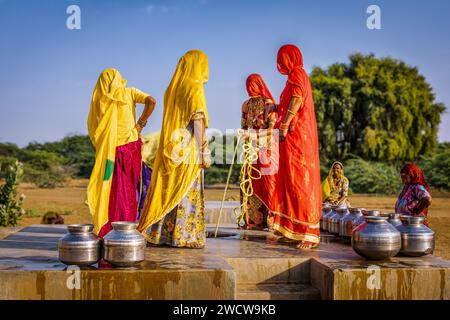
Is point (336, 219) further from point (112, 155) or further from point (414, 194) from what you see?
point (112, 155)

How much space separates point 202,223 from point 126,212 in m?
1.03

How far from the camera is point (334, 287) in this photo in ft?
13.0

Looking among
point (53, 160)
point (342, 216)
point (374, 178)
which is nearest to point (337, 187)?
point (342, 216)

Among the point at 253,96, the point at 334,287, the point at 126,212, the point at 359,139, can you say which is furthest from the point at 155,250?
the point at 359,139

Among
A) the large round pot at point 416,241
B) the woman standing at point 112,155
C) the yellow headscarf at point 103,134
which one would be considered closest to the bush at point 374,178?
the woman standing at point 112,155

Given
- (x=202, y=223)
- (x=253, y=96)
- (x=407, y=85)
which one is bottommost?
(x=202, y=223)

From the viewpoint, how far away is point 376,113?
28.0m

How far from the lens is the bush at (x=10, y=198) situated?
10.2 meters

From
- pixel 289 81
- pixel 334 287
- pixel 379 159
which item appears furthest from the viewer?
pixel 379 159

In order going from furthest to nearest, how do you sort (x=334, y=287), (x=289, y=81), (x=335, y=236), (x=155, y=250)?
(x=335, y=236), (x=289, y=81), (x=155, y=250), (x=334, y=287)

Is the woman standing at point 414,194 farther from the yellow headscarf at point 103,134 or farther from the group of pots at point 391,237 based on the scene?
the yellow headscarf at point 103,134

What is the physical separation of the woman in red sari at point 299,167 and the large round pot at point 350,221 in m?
0.61

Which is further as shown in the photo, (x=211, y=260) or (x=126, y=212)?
(x=126, y=212)
